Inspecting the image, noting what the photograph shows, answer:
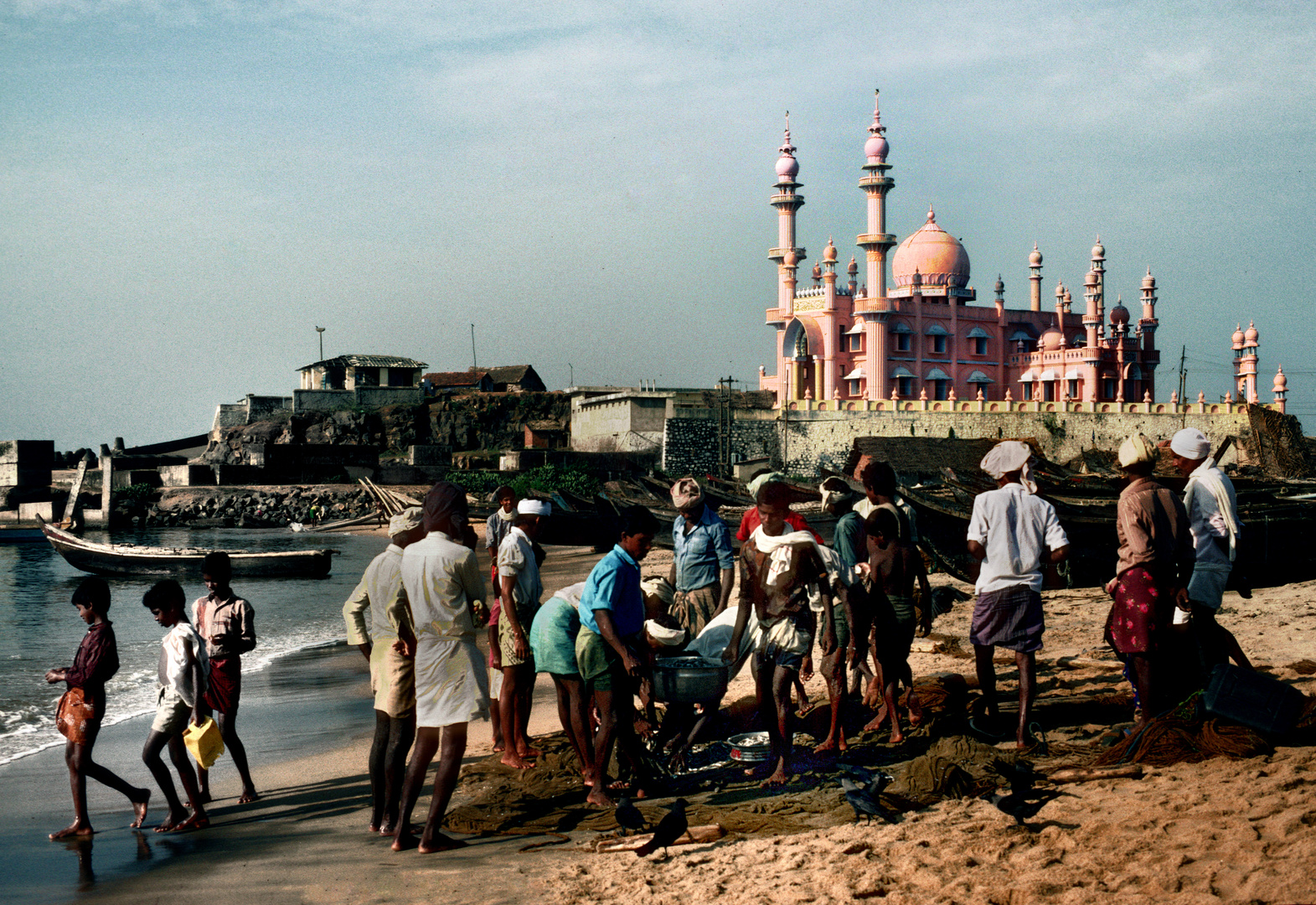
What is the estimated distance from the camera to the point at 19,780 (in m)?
7.98

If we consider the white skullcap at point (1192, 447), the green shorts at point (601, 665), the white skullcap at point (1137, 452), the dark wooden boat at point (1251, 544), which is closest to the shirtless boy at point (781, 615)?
the green shorts at point (601, 665)

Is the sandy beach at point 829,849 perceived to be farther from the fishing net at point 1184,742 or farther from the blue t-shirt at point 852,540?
the blue t-shirt at point 852,540

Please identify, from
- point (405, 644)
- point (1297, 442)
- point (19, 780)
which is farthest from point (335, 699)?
point (1297, 442)

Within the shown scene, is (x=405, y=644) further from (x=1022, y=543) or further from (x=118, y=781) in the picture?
(x=1022, y=543)

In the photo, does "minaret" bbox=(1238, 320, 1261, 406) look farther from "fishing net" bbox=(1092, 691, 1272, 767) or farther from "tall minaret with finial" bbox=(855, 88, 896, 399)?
"fishing net" bbox=(1092, 691, 1272, 767)

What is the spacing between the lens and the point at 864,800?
17.0 feet

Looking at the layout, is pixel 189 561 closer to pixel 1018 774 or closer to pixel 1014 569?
pixel 1014 569

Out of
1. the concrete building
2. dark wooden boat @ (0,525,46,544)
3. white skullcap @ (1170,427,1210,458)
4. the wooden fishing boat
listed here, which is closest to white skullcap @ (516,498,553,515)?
white skullcap @ (1170,427,1210,458)

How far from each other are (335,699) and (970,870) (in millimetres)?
7897

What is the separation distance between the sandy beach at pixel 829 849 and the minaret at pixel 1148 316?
5020 centimetres

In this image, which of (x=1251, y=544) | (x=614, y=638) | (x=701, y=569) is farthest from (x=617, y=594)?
(x=1251, y=544)

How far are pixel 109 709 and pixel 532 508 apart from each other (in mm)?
6350

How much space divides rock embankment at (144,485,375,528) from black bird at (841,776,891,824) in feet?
153

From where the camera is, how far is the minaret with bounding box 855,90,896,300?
48.2 m
